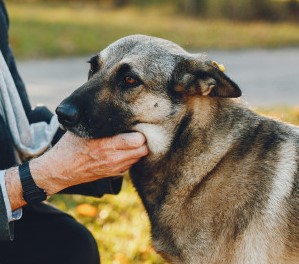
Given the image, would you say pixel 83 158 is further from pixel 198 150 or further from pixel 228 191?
pixel 228 191

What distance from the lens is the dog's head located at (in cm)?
274

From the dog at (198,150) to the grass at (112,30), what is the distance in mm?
7252

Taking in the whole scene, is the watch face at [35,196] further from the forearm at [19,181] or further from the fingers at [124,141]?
A: the fingers at [124,141]

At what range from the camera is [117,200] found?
461 centimetres

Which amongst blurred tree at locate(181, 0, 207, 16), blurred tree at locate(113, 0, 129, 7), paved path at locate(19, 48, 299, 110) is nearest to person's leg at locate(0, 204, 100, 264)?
paved path at locate(19, 48, 299, 110)

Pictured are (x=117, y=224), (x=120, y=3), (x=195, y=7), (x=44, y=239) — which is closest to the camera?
(x=44, y=239)

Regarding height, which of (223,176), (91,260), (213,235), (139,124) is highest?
(139,124)

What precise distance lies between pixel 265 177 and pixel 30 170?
1.15 m

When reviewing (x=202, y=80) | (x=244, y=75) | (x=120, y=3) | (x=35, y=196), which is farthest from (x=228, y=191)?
(x=120, y=3)

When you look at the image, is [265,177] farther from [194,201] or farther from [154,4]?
[154,4]

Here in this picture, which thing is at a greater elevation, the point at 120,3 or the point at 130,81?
the point at 130,81

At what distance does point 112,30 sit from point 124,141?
34.0 ft

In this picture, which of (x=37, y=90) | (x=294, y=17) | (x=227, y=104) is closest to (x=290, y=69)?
(x=37, y=90)

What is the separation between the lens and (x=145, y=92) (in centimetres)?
282
